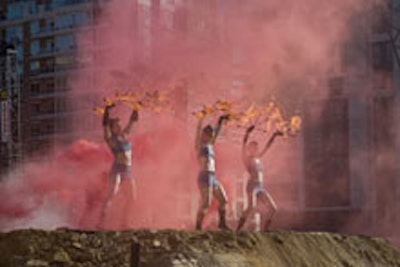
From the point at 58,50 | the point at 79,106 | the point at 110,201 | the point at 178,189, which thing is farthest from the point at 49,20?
Answer: the point at 110,201

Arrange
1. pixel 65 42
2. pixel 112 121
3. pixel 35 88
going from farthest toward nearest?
pixel 35 88, pixel 65 42, pixel 112 121

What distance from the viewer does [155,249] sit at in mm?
22047

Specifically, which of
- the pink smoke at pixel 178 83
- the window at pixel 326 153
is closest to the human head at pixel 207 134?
the pink smoke at pixel 178 83

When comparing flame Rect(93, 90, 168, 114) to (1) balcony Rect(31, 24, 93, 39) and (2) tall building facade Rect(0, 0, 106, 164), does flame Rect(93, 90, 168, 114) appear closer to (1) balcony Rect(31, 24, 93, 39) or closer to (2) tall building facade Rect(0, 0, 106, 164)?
(2) tall building facade Rect(0, 0, 106, 164)

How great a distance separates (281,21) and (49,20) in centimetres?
5201

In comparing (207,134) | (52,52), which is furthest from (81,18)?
(207,134)

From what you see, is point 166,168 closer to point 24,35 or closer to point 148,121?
point 148,121

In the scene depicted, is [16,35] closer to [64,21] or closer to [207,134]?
[64,21]

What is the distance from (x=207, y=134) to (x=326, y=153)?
49.4 m

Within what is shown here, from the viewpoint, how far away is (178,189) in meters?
44.0

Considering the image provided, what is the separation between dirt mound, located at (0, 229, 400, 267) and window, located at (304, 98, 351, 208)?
162 ft

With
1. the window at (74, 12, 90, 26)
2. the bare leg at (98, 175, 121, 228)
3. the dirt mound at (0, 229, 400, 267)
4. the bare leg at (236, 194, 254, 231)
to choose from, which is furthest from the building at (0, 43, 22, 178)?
the dirt mound at (0, 229, 400, 267)

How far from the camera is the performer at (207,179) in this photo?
27938 mm

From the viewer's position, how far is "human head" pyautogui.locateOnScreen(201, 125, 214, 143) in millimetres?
28391
